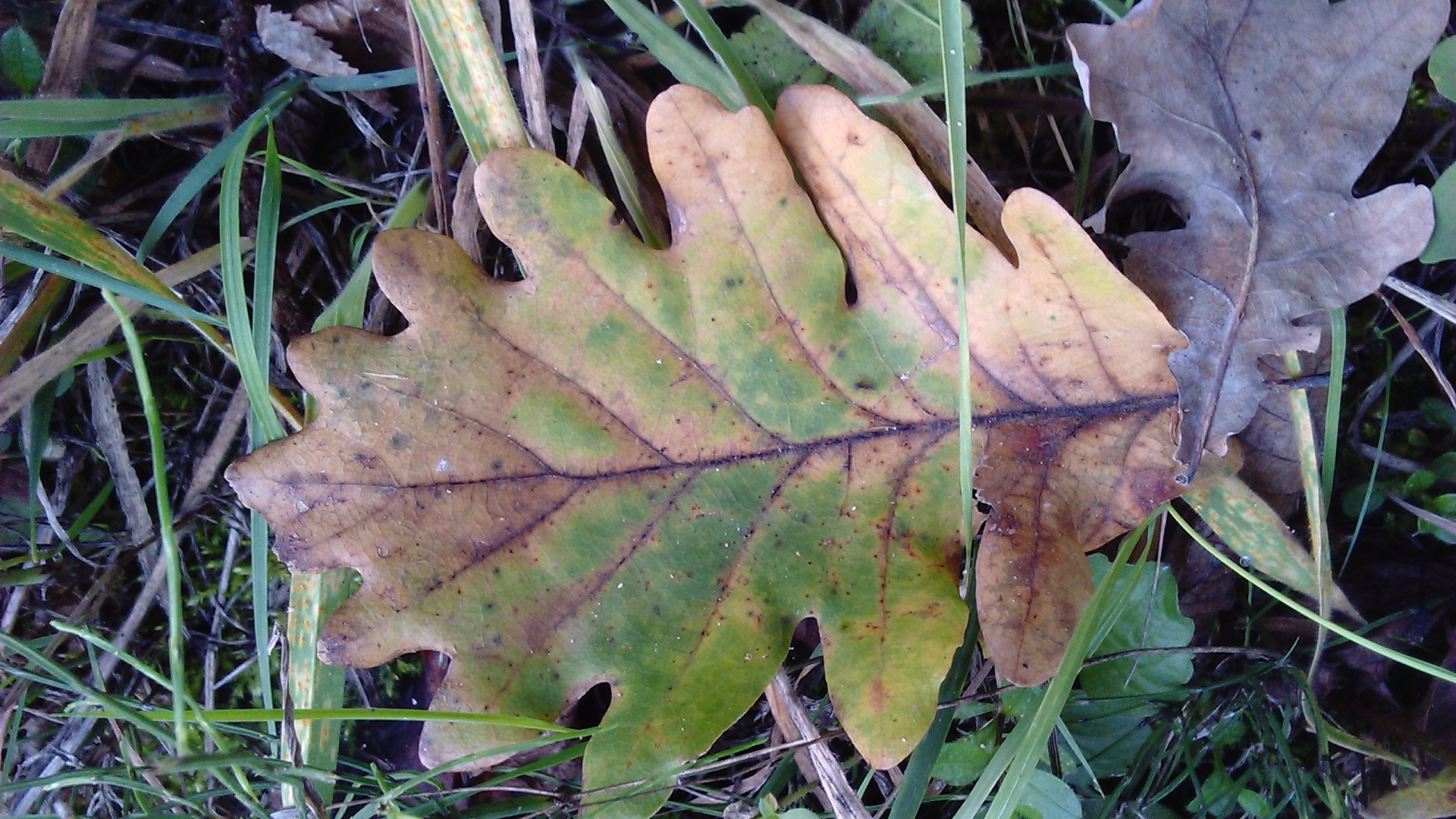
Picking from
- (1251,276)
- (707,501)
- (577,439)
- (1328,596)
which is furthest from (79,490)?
(1328,596)

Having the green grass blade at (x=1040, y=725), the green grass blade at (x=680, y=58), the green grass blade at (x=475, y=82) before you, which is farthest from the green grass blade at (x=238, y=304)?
the green grass blade at (x=1040, y=725)

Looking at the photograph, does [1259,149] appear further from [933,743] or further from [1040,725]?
[933,743]

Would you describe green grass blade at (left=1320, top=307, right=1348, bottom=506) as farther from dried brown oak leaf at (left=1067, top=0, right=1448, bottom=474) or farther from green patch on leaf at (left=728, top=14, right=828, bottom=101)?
green patch on leaf at (left=728, top=14, right=828, bottom=101)

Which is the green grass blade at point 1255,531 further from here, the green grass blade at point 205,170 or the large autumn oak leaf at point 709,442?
the green grass blade at point 205,170

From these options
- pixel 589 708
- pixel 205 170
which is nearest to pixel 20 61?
pixel 205 170

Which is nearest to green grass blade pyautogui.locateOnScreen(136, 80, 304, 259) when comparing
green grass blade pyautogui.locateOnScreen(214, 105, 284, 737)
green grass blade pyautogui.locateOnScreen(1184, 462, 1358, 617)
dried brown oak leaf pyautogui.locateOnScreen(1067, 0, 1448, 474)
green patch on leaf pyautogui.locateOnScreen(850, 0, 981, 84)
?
green grass blade pyautogui.locateOnScreen(214, 105, 284, 737)

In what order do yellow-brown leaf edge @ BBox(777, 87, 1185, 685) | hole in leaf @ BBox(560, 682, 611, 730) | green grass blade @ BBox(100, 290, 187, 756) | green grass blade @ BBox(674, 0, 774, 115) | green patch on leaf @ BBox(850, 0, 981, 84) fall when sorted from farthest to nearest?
hole in leaf @ BBox(560, 682, 611, 730) < green patch on leaf @ BBox(850, 0, 981, 84) < green grass blade @ BBox(674, 0, 774, 115) < yellow-brown leaf edge @ BBox(777, 87, 1185, 685) < green grass blade @ BBox(100, 290, 187, 756)
